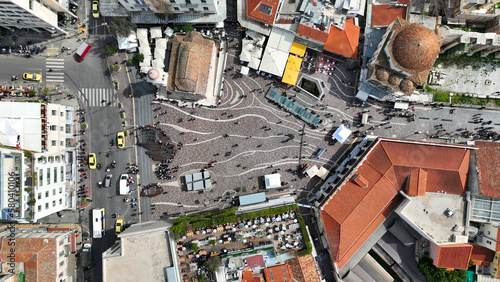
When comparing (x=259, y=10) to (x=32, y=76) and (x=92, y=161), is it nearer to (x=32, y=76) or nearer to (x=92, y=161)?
(x=92, y=161)

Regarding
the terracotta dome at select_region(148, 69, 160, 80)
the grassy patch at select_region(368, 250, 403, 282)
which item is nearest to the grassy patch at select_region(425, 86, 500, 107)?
the grassy patch at select_region(368, 250, 403, 282)

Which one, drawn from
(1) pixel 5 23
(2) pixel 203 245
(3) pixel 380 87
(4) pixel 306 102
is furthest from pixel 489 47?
(1) pixel 5 23

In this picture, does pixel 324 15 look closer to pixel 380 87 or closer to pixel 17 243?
pixel 380 87

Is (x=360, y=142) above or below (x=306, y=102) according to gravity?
below

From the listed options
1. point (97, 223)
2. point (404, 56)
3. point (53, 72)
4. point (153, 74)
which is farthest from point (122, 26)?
point (404, 56)

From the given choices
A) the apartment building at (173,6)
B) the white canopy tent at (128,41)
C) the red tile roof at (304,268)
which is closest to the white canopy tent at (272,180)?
the red tile roof at (304,268)
